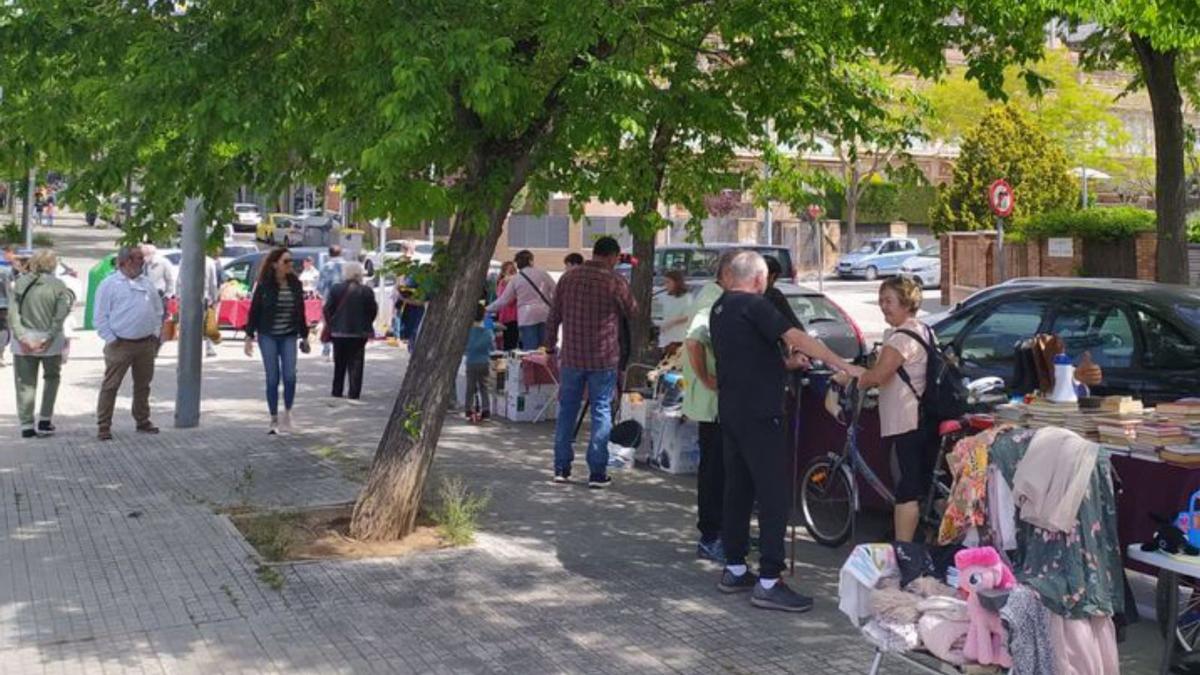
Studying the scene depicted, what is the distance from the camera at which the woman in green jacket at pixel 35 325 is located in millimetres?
11508

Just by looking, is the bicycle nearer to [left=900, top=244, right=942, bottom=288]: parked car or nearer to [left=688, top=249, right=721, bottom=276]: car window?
[left=688, top=249, right=721, bottom=276]: car window

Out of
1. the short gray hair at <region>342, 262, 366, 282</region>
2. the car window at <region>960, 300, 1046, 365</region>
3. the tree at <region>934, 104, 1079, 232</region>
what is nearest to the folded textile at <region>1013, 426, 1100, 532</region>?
the car window at <region>960, 300, 1046, 365</region>

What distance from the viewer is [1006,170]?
129 ft

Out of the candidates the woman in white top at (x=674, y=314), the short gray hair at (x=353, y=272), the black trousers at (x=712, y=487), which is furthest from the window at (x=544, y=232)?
the black trousers at (x=712, y=487)

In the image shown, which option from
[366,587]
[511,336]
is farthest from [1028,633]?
[511,336]

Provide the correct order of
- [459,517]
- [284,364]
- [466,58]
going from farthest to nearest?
[284,364] < [459,517] < [466,58]

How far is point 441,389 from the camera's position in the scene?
26.7ft

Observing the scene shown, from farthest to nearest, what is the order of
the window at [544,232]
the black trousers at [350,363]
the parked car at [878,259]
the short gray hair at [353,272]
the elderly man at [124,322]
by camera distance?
the window at [544,232]
the parked car at [878,259]
the black trousers at [350,363]
the short gray hair at [353,272]
the elderly man at [124,322]

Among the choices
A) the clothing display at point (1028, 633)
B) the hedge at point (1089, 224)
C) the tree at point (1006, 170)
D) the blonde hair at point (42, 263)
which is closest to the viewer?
the clothing display at point (1028, 633)

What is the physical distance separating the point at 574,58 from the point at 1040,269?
23742 mm

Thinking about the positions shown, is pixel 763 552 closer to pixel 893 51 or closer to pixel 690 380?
pixel 690 380

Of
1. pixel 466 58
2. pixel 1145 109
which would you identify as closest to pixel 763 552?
pixel 466 58

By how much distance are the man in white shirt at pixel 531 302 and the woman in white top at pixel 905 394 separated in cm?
737

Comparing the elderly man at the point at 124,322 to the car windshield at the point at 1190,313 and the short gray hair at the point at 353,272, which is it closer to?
the short gray hair at the point at 353,272
